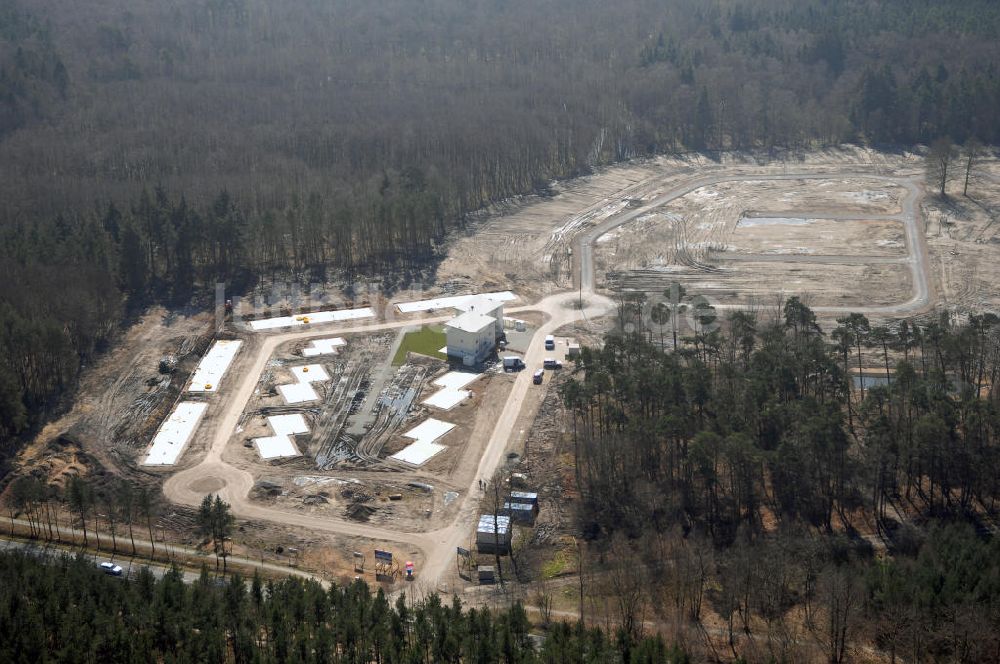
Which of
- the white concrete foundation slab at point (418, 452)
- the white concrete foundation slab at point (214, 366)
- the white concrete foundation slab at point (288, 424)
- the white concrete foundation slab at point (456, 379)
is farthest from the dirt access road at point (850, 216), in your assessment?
the white concrete foundation slab at point (288, 424)

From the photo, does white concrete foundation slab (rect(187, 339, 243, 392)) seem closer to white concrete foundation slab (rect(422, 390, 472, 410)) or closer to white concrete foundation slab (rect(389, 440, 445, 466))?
white concrete foundation slab (rect(422, 390, 472, 410))

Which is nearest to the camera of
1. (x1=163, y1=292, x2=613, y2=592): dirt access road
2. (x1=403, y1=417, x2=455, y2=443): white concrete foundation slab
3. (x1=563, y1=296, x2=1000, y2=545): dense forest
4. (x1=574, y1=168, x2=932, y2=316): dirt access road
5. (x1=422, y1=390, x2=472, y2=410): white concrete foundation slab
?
(x1=163, y1=292, x2=613, y2=592): dirt access road

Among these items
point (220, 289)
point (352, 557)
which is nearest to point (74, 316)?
point (220, 289)

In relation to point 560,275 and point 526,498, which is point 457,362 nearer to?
point 526,498

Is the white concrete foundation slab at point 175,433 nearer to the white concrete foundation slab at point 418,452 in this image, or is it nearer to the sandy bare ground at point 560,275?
the sandy bare ground at point 560,275

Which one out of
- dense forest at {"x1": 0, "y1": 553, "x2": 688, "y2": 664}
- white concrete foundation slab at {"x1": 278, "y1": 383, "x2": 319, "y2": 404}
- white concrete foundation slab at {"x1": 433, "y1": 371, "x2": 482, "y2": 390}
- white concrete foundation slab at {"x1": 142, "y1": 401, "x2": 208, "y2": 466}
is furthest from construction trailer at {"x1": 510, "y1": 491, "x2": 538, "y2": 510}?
white concrete foundation slab at {"x1": 142, "y1": 401, "x2": 208, "y2": 466}
